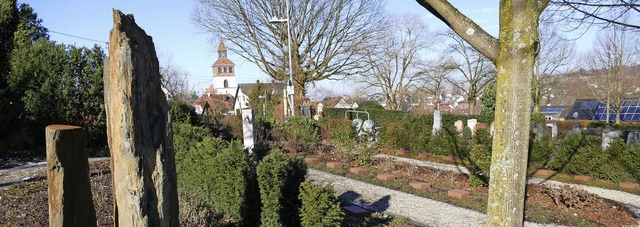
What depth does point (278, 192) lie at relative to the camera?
4383 millimetres

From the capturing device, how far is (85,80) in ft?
38.4

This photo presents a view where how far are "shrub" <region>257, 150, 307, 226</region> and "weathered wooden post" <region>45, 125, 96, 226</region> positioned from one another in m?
1.69

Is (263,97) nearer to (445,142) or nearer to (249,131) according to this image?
(445,142)

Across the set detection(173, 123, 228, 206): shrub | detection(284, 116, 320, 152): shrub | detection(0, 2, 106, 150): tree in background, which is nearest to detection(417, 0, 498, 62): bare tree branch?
detection(173, 123, 228, 206): shrub

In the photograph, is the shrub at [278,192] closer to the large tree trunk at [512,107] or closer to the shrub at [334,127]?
the large tree trunk at [512,107]

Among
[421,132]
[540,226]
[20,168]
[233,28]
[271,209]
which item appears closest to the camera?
[271,209]

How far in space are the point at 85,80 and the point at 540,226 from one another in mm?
11404


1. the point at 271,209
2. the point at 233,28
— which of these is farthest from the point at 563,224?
the point at 233,28

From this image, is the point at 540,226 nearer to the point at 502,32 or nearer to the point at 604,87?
the point at 502,32

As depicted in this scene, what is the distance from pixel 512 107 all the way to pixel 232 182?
11.3 feet

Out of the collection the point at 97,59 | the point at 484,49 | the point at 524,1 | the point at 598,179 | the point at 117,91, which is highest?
the point at 97,59

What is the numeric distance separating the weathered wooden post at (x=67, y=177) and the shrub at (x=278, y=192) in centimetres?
169

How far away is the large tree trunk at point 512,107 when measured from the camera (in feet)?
8.45

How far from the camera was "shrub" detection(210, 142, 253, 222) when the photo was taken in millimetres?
4879
